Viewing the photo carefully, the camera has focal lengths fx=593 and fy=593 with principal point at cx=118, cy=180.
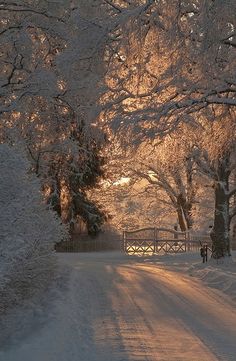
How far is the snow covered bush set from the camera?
27.2ft

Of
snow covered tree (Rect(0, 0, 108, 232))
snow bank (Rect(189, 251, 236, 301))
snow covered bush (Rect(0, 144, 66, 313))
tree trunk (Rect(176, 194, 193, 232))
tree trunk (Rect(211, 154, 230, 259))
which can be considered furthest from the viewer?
tree trunk (Rect(176, 194, 193, 232))

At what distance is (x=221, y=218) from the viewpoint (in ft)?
78.4

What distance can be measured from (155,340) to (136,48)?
6855 mm

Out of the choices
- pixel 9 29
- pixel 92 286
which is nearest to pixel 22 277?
pixel 92 286

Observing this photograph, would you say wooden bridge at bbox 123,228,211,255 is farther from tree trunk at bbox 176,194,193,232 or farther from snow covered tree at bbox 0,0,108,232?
snow covered tree at bbox 0,0,108,232

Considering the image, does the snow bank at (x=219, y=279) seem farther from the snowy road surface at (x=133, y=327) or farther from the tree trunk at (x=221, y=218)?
the tree trunk at (x=221, y=218)

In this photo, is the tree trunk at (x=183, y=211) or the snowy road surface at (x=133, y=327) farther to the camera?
the tree trunk at (x=183, y=211)

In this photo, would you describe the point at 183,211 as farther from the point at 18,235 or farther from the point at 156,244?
the point at 18,235

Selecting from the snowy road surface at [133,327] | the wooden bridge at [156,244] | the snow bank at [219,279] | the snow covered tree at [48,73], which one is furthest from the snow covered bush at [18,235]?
the wooden bridge at [156,244]

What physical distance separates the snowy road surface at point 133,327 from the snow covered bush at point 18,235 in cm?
77

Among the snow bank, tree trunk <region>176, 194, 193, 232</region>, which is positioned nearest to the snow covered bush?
the snow bank

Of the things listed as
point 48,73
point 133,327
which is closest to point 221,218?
point 48,73

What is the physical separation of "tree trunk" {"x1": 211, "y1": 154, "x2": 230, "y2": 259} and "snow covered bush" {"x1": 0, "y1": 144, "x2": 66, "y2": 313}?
12.6m

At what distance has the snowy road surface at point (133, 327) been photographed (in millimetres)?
7812
